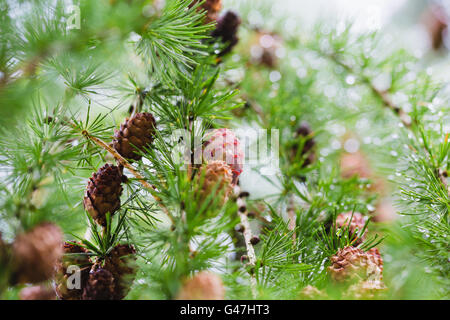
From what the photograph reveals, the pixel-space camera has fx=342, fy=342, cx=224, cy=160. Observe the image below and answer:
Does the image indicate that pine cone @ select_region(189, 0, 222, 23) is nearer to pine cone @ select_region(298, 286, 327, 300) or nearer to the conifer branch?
the conifer branch

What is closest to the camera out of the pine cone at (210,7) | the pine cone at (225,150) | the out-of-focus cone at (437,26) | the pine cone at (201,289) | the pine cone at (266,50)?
the pine cone at (201,289)

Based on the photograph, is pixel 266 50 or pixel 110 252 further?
pixel 266 50

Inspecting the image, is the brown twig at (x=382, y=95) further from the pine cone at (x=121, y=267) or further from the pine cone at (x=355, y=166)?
the pine cone at (x=121, y=267)

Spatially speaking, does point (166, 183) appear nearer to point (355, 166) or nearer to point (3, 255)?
point (3, 255)

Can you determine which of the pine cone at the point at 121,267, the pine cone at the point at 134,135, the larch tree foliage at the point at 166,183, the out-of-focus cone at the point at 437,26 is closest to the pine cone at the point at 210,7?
the larch tree foliage at the point at 166,183

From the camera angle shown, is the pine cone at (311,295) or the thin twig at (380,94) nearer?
the pine cone at (311,295)

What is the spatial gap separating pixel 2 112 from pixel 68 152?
0.07 metres

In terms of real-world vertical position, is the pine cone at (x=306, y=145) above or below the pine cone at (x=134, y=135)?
above

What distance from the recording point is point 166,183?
348mm

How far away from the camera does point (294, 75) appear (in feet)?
2.44

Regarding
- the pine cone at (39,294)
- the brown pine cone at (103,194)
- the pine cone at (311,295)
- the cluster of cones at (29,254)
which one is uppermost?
the brown pine cone at (103,194)

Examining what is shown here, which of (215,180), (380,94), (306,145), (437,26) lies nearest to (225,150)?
(215,180)

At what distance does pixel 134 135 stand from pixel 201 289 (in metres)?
0.19

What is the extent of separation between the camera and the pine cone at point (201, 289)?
0.26 meters
